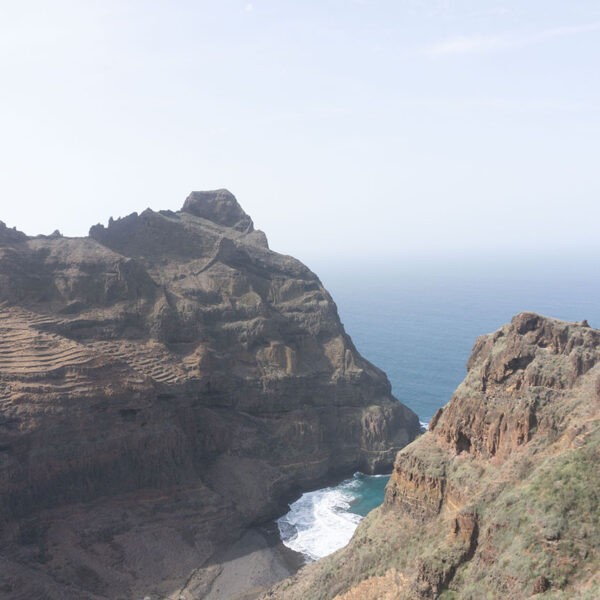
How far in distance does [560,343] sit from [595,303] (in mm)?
178818

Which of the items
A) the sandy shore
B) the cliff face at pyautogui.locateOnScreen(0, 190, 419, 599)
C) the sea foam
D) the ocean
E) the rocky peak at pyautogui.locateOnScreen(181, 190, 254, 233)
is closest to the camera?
the sandy shore

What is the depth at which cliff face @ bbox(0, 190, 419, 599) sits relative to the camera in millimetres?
56531

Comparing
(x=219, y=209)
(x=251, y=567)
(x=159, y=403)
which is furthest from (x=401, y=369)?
(x=251, y=567)

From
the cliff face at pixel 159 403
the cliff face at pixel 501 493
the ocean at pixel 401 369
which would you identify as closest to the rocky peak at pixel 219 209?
the cliff face at pixel 159 403

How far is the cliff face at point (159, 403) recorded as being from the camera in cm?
5653

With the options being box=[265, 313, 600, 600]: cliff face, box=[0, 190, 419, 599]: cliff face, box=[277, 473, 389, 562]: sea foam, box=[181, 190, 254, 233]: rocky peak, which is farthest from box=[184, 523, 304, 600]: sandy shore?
box=[181, 190, 254, 233]: rocky peak

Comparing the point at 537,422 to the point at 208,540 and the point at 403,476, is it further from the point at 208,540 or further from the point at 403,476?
the point at 208,540

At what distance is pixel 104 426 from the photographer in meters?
62.2

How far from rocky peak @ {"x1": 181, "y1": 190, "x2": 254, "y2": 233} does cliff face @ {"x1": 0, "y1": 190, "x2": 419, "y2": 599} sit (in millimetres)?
5078

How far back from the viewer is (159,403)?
6744 centimetres

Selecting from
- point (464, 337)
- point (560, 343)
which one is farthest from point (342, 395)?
point (464, 337)

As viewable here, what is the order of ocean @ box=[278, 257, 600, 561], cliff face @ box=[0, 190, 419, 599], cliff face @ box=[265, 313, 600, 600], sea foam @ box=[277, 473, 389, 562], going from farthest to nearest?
ocean @ box=[278, 257, 600, 561] → sea foam @ box=[277, 473, 389, 562] → cliff face @ box=[0, 190, 419, 599] → cliff face @ box=[265, 313, 600, 600]

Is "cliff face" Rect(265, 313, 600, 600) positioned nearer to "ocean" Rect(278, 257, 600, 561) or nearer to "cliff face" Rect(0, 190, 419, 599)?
"ocean" Rect(278, 257, 600, 561)

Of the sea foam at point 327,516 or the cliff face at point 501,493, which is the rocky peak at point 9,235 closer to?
the sea foam at point 327,516
